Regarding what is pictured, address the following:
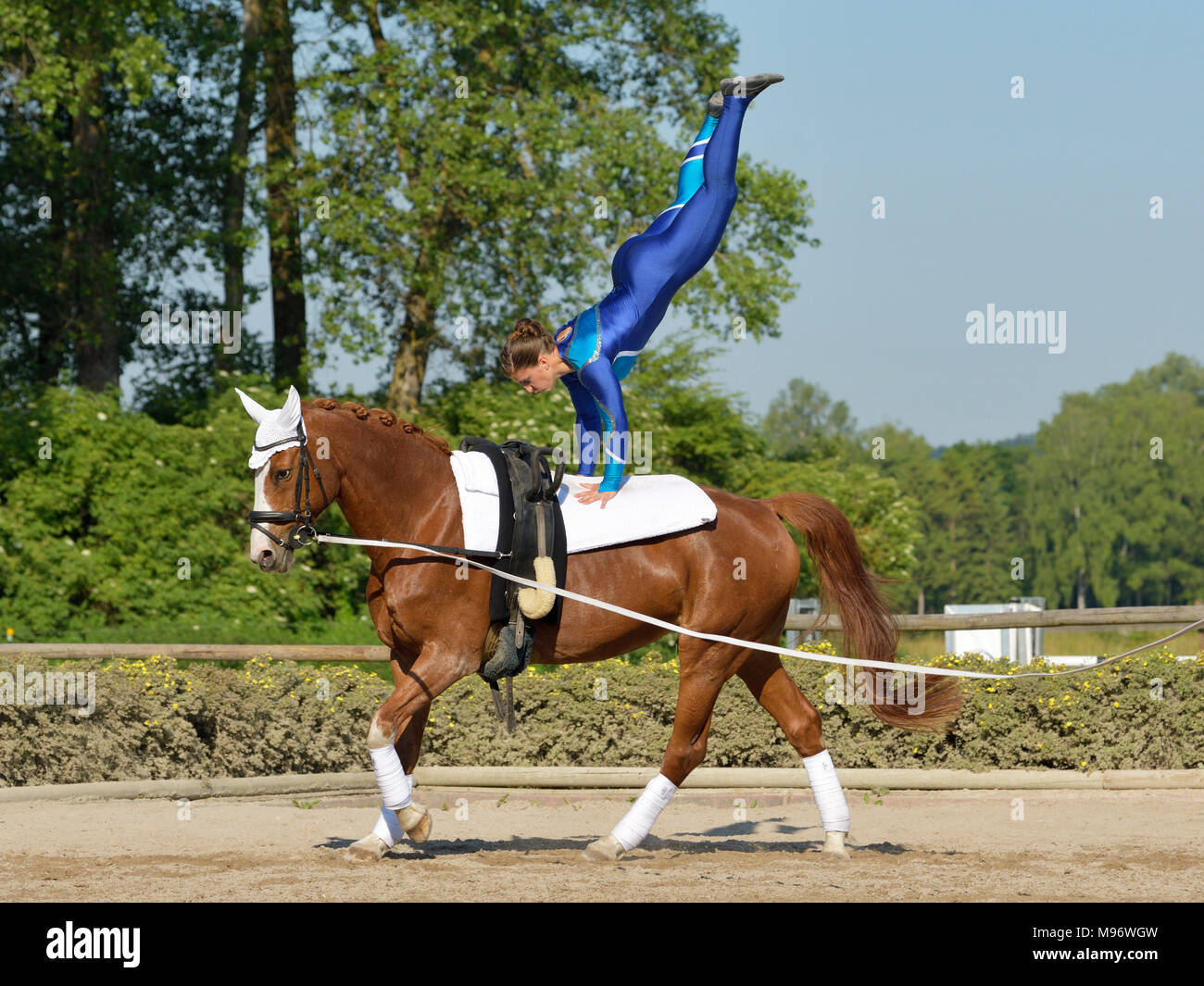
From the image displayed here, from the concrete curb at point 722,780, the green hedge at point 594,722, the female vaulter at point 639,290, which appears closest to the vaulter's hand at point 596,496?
the female vaulter at point 639,290

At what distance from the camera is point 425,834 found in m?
6.82

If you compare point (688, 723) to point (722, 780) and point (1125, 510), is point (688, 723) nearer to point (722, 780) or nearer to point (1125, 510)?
point (722, 780)

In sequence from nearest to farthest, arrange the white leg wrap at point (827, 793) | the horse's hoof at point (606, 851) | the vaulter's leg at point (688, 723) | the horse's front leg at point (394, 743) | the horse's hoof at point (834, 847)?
1. the horse's front leg at point (394, 743)
2. the horse's hoof at point (606, 851)
3. the vaulter's leg at point (688, 723)
4. the horse's hoof at point (834, 847)
5. the white leg wrap at point (827, 793)

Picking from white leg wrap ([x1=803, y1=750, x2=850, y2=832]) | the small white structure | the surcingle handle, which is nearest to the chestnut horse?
white leg wrap ([x1=803, y1=750, x2=850, y2=832])

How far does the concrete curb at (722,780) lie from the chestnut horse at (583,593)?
2.62 metres

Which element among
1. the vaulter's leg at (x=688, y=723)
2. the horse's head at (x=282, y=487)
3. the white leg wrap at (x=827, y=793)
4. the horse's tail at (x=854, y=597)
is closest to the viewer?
the horse's head at (x=282, y=487)

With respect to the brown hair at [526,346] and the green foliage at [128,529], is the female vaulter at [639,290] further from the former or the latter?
the green foliage at [128,529]

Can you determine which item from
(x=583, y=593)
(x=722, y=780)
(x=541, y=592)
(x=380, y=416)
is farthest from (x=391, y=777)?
(x=722, y=780)

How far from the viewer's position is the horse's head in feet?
21.0

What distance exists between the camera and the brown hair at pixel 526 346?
7.12 metres

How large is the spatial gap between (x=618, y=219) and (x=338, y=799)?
11.6 metres

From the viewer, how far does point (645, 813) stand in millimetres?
7160

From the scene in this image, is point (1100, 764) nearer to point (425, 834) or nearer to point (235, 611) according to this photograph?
point (425, 834)

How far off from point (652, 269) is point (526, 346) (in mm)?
749
